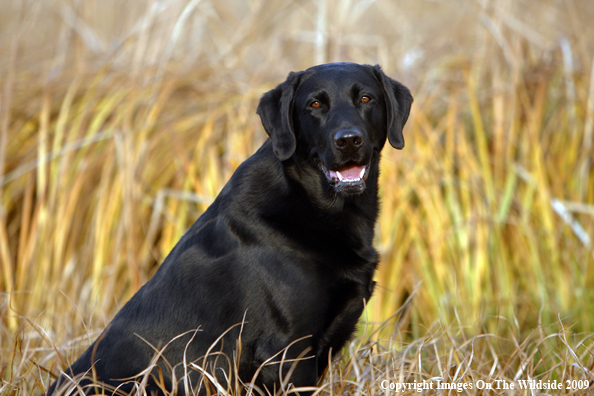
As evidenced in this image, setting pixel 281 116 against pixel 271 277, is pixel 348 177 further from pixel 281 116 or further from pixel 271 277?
pixel 271 277

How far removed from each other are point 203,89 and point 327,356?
244cm

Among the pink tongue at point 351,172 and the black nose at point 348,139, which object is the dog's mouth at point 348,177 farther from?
the black nose at point 348,139

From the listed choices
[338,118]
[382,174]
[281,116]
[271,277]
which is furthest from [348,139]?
[382,174]

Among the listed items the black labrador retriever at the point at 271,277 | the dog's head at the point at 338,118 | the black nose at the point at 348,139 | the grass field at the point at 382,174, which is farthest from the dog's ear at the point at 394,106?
the grass field at the point at 382,174

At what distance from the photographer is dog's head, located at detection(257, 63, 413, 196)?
72.3 inches

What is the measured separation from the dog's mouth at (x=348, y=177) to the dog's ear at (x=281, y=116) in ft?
0.48

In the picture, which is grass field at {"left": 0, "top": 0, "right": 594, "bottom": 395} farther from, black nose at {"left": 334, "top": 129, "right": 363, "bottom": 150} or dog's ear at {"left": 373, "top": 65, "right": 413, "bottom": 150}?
black nose at {"left": 334, "top": 129, "right": 363, "bottom": 150}

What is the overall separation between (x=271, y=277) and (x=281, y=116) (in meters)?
0.59

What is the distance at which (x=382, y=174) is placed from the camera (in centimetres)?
332

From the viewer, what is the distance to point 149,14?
3.76m

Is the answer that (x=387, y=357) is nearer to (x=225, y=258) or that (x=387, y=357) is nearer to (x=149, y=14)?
(x=225, y=258)

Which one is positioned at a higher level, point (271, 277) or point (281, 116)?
point (281, 116)

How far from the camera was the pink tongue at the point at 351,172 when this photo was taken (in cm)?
189

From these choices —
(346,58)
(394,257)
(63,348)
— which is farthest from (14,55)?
(394,257)
